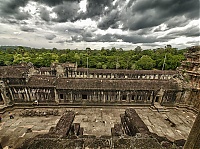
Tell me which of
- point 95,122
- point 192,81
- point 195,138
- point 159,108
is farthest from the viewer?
point 192,81

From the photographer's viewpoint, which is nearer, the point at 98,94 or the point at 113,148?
the point at 113,148

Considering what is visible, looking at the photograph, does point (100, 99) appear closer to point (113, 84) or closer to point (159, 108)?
point (113, 84)

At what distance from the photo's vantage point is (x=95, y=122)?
14.9 m

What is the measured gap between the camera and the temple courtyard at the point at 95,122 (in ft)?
42.3

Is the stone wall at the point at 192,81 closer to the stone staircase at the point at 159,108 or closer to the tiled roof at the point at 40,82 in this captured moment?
the stone staircase at the point at 159,108

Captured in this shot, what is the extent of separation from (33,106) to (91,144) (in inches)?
601

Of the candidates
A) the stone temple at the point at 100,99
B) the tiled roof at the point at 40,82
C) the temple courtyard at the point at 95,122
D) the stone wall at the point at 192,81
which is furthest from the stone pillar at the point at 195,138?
the stone wall at the point at 192,81

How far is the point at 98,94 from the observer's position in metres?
18.0

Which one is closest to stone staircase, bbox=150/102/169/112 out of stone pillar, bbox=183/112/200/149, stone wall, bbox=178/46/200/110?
stone wall, bbox=178/46/200/110

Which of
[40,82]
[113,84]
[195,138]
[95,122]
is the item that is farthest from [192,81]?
[40,82]

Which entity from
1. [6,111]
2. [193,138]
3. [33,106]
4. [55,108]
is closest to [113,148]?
[193,138]

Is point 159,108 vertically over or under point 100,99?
under

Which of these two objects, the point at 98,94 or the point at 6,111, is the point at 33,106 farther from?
the point at 98,94

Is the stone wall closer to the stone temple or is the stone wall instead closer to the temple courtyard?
the stone temple
